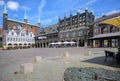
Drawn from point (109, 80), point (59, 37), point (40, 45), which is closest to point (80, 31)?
point (59, 37)

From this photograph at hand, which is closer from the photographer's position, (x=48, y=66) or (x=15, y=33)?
(x=48, y=66)

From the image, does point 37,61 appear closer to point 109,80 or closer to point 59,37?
point 109,80

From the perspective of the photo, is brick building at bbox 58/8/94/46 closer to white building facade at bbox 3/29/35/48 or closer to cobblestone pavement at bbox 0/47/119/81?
white building facade at bbox 3/29/35/48

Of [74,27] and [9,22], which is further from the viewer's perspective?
[9,22]

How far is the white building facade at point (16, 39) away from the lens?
238 ft

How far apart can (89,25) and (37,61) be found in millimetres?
50386

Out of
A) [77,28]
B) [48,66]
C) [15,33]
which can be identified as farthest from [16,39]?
[48,66]

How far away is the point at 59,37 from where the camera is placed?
72.9 m

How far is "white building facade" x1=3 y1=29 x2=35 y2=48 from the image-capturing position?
2854 inches

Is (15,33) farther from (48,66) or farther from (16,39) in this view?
(48,66)

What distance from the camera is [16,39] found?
77812 millimetres

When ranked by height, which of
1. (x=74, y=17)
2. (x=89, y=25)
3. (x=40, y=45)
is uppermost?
(x=74, y=17)

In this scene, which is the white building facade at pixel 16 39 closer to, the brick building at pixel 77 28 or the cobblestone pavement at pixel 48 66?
the brick building at pixel 77 28

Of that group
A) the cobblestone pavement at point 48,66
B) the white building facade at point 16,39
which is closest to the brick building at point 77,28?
the white building facade at point 16,39
